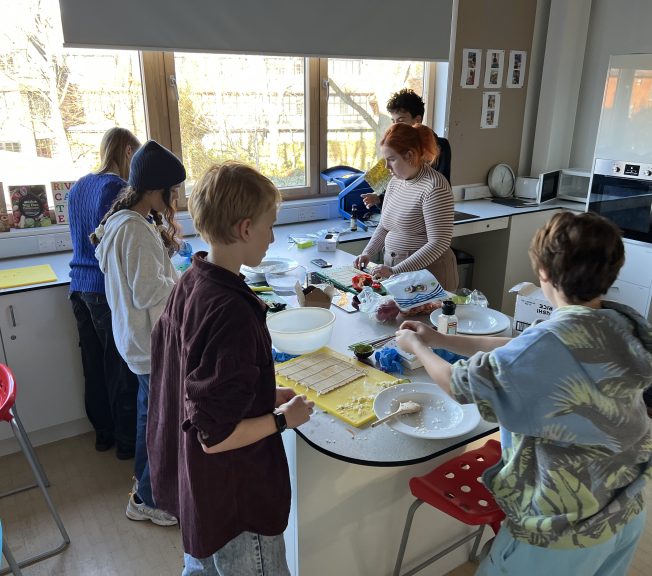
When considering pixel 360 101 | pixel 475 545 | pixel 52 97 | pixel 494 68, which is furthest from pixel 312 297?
pixel 494 68

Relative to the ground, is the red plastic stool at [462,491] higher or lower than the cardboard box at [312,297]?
lower

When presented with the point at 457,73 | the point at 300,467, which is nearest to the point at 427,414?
the point at 300,467

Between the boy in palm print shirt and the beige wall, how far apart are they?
10.3 ft

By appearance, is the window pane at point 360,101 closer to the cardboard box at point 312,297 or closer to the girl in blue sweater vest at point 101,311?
the girl in blue sweater vest at point 101,311

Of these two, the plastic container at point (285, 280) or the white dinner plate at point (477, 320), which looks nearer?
the white dinner plate at point (477, 320)

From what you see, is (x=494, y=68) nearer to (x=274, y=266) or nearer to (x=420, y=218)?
(x=420, y=218)

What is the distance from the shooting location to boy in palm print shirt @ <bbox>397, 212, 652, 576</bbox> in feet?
3.27

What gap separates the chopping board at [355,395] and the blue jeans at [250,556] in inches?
12.4

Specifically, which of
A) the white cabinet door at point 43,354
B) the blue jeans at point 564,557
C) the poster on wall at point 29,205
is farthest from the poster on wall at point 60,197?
the blue jeans at point 564,557

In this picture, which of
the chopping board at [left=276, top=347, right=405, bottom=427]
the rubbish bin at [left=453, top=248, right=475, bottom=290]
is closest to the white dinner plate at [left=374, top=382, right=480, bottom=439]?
the chopping board at [left=276, top=347, right=405, bottom=427]

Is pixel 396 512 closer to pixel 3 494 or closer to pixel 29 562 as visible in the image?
pixel 29 562

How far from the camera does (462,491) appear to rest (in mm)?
1502

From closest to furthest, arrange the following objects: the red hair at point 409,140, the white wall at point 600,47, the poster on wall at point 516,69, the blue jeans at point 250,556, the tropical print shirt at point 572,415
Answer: the tropical print shirt at point 572,415, the blue jeans at point 250,556, the red hair at point 409,140, the white wall at point 600,47, the poster on wall at point 516,69

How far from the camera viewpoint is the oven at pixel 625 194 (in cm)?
332
